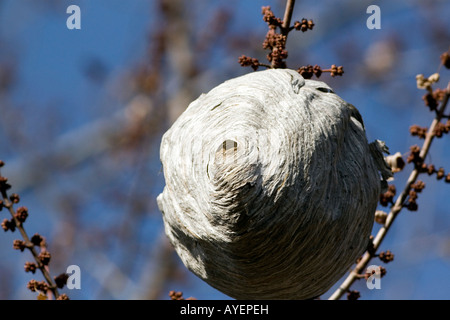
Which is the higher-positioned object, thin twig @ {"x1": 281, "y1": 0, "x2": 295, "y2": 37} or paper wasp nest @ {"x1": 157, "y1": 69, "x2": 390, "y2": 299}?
thin twig @ {"x1": 281, "y1": 0, "x2": 295, "y2": 37}

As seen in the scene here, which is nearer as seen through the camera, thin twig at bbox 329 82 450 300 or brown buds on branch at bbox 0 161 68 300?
brown buds on branch at bbox 0 161 68 300

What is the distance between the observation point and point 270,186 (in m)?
2.99

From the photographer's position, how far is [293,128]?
3166mm

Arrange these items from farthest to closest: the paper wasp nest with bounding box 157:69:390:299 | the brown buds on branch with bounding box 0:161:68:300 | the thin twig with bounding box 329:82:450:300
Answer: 1. the thin twig with bounding box 329:82:450:300
2. the brown buds on branch with bounding box 0:161:68:300
3. the paper wasp nest with bounding box 157:69:390:299

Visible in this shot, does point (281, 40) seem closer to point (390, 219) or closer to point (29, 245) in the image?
point (390, 219)

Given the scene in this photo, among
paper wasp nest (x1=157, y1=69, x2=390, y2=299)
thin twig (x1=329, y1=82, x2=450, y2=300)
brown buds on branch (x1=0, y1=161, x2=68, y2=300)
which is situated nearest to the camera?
paper wasp nest (x1=157, y1=69, x2=390, y2=299)

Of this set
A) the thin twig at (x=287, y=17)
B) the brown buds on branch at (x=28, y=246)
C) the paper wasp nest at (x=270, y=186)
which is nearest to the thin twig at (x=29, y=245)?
the brown buds on branch at (x=28, y=246)

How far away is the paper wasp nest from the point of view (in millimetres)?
2992

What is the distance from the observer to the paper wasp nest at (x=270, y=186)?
9.82 feet

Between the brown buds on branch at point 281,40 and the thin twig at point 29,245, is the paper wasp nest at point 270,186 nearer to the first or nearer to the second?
the brown buds on branch at point 281,40

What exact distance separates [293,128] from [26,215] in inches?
53.3

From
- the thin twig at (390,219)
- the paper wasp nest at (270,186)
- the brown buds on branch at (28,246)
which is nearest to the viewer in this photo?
the paper wasp nest at (270,186)
